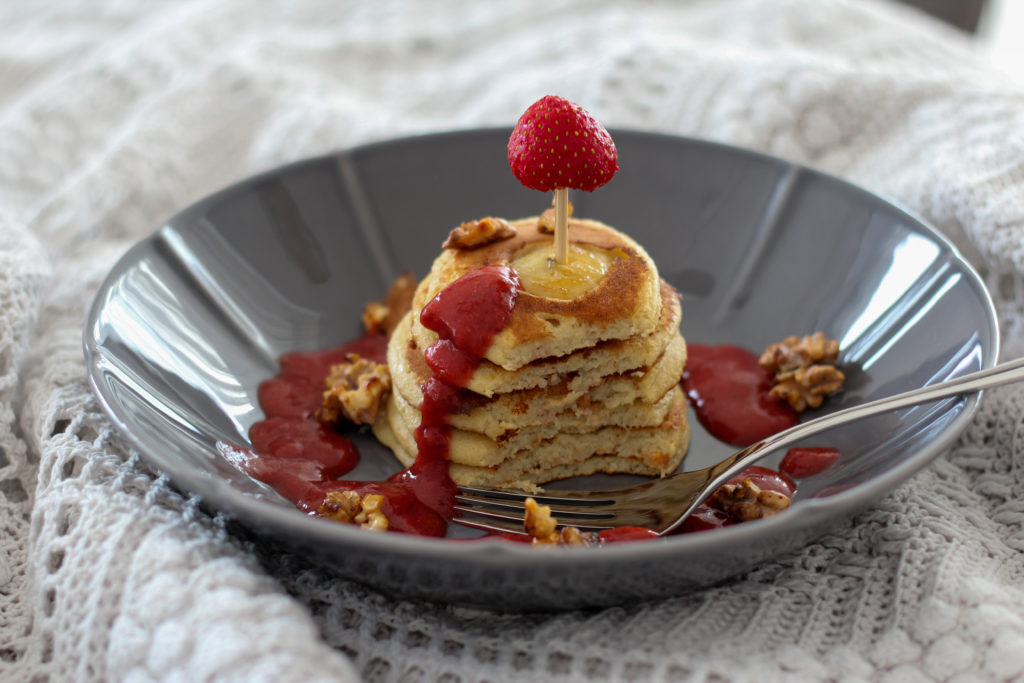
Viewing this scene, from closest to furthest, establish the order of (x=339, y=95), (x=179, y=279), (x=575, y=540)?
(x=575, y=540), (x=179, y=279), (x=339, y=95)

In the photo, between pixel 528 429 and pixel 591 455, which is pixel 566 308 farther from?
pixel 591 455

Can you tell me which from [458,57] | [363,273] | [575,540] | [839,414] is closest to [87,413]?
[363,273]

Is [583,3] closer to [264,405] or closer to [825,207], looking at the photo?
[825,207]

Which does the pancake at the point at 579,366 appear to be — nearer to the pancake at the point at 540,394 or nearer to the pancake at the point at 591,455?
the pancake at the point at 540,394

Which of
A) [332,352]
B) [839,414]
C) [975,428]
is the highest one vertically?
[839,414]

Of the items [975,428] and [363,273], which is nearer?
[975,428]

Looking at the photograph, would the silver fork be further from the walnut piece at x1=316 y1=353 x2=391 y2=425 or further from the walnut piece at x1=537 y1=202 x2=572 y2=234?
the walnut piece at x1=537 y1=202 x2=572 y2=234

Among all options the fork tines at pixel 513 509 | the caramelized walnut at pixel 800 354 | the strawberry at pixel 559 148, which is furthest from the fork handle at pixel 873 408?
the strawberry at pixel 559 148
